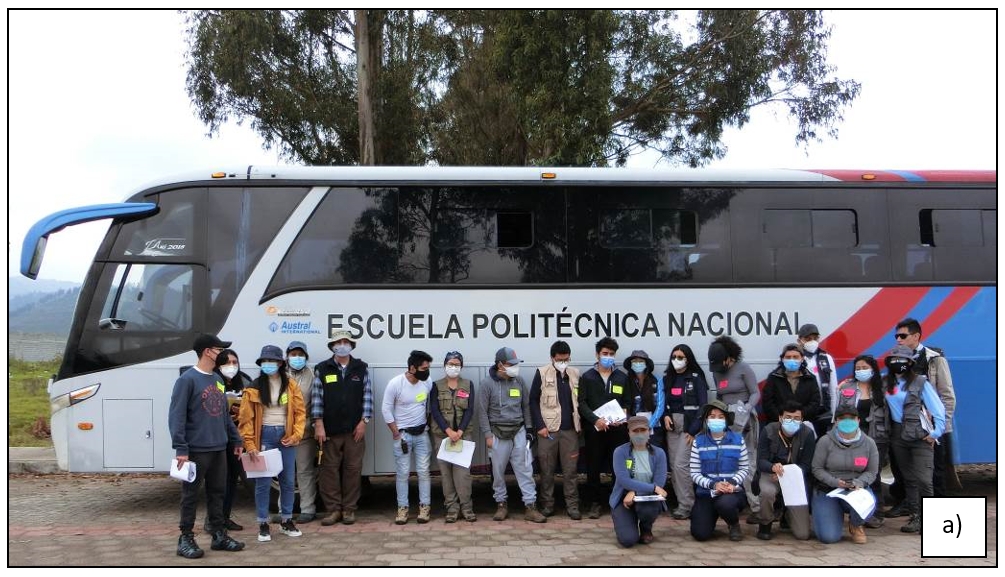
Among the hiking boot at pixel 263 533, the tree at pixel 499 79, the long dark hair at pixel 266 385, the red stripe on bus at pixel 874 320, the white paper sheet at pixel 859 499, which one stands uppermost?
the tree at pixel 499 79

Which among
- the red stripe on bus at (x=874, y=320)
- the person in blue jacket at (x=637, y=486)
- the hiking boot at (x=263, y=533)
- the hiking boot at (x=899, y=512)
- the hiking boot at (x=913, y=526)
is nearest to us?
the person in blue jacket at (x=637, y=486)

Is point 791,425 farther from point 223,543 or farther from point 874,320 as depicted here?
point 223,543

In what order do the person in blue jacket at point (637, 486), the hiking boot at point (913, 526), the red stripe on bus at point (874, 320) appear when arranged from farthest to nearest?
the red stripe on bus at point (874, 320), the hiking boot at point (913, 526), the person in blue jacket at point (637, 486)

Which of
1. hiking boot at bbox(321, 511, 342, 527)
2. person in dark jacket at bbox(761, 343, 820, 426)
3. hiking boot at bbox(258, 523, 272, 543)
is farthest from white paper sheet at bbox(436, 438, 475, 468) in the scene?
person in dark jacket at bbox(761, 343, 820, 426)

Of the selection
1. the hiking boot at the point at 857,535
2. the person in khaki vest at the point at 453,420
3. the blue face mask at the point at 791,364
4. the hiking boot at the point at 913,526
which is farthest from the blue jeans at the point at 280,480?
the hiking boot at the point at 913,526

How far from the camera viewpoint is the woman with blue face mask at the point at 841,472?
6762 mm

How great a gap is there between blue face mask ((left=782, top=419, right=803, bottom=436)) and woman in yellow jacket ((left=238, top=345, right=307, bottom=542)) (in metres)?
4.33

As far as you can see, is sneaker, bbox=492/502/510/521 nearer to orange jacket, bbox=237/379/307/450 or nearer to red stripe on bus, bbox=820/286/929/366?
orange jacket, bbox=237/379/307/450

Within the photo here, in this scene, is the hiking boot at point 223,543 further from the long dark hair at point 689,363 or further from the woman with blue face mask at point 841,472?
the woman with blue face mask at point 841,472

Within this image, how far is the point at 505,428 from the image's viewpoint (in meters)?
7.68

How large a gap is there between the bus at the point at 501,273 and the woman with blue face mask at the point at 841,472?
136cm

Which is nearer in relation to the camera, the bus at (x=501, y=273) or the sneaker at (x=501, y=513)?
the sneaker at (x=501, y=513)

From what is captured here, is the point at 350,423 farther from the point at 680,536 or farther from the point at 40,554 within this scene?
the point at 680,536

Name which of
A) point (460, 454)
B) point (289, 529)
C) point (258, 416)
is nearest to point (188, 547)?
point (289, 529)
